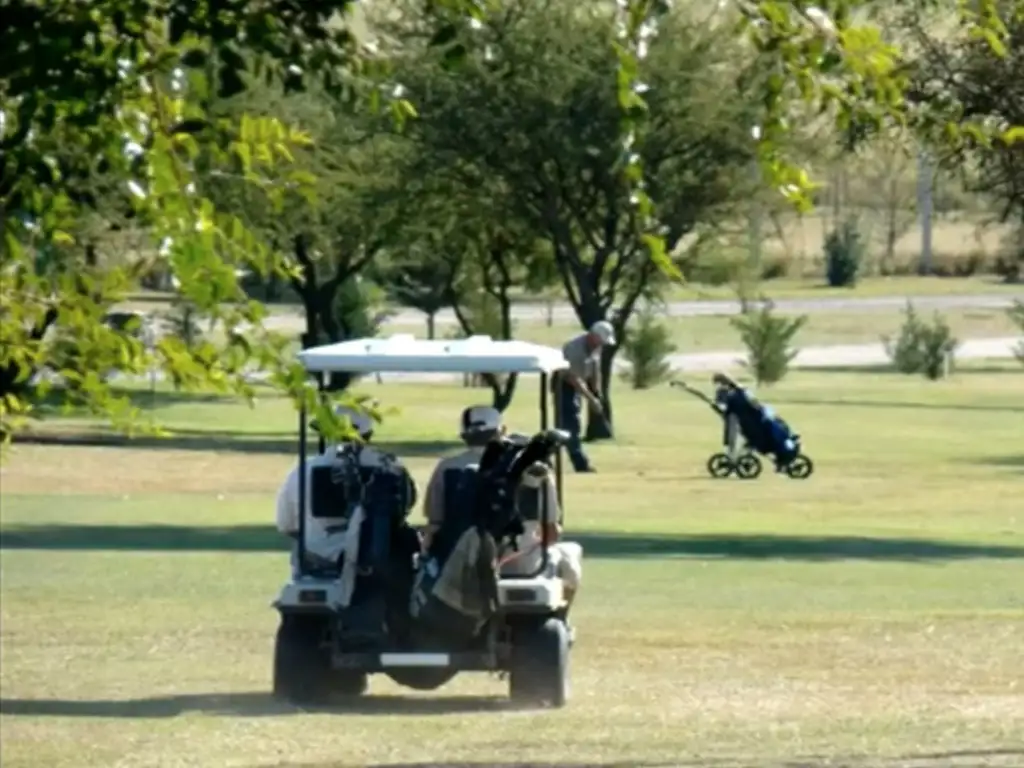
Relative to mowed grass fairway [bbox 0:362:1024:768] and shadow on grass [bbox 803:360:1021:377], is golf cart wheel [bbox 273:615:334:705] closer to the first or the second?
mowed grass fairway [bbox 0:362:1024:768]

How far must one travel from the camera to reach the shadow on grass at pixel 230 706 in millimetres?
14758

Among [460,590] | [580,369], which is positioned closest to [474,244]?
[580,369]

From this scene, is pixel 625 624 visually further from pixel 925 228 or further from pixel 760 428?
pixel 925 228

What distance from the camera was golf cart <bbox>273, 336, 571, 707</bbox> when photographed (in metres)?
14.0

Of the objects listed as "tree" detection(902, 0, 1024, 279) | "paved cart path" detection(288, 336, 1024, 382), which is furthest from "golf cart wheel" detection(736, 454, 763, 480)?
"paved cart path" detection(288, 336, 1024, 382)

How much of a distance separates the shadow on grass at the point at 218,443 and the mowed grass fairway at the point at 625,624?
51.7 inches

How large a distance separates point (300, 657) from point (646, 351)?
154 feet

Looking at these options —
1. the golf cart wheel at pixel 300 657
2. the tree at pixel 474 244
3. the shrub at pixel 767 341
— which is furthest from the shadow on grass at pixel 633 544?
the shrub at pixel 767 341

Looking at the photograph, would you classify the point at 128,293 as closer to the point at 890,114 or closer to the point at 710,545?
the point at 890,114

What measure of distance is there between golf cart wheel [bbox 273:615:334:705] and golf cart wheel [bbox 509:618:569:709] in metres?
0.95

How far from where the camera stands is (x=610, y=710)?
568 inches

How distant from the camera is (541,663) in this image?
47.6 feet

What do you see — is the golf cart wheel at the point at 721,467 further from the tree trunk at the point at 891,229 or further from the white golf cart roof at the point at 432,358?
the tree trunk at the point at 891,229

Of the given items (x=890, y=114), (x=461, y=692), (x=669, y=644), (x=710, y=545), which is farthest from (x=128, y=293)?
(x=710, y=545)
